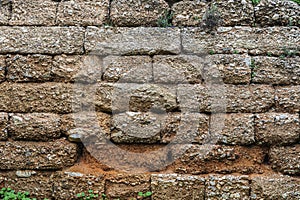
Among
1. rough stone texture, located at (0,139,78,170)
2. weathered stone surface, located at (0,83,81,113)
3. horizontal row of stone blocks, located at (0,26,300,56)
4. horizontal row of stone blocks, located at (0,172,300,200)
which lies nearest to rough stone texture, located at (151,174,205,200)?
horizontal row of stone blocks, located at (0,172,300,200)

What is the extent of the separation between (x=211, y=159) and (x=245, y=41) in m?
1.14

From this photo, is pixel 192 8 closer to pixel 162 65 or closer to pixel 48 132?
pixel 162 65

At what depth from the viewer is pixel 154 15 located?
372 cm

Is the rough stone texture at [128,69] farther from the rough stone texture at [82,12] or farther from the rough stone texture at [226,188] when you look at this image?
the rough stone texture at [226,188]

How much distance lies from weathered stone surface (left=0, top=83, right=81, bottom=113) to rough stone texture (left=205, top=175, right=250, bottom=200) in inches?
54.7

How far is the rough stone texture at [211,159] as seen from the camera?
348 centimetres

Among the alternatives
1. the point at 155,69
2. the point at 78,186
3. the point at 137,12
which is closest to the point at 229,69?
the point at 155,69

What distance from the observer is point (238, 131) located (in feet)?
11.4

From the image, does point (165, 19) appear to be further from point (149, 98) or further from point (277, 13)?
point (277, 13)

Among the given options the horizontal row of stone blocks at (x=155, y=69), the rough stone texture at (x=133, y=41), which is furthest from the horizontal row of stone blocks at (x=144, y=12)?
the horizontal row of stone blocks at (x=155, y=69)

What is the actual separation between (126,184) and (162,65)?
3.69ft

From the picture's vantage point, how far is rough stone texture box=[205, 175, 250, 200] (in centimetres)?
340

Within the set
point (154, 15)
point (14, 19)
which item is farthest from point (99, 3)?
point (14, 19)

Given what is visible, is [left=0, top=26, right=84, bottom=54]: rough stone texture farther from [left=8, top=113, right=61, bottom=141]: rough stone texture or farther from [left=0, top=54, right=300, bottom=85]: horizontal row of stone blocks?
[left=8, top=113, right=61, bottom=141]: rough stone texture
